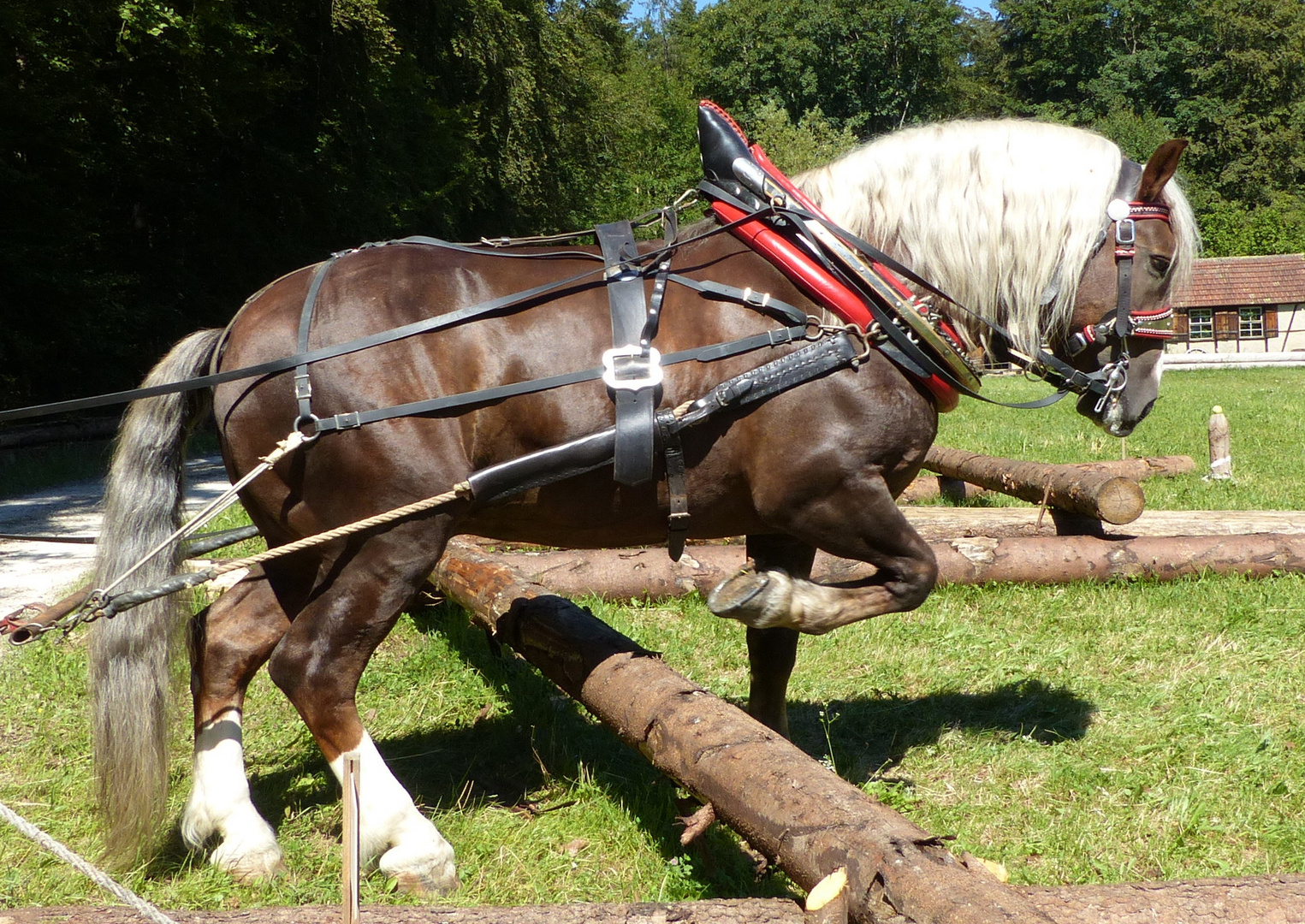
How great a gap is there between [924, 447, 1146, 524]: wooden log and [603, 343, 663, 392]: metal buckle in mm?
3004

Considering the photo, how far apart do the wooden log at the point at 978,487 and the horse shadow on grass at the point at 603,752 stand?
457 cm

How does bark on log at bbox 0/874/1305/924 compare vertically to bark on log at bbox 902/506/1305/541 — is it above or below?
above

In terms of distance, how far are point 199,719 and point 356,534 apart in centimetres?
102

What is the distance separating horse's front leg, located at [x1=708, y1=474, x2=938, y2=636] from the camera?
3070mm

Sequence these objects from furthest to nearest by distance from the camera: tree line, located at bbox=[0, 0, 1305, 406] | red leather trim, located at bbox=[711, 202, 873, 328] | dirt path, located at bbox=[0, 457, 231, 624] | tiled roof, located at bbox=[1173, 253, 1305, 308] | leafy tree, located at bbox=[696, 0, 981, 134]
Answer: leafy tree, located at bbox=[696, 0, 981, 134] → tiled roof, located at bbox=[1173, 253, 1305, 308] → tree line, located at bbox=[0, 0, 1305, 406] → dirt path, located at bbox=[0, 457, 231, 624] → red leather trim, located at bbox=[711, 202, 873, 328]

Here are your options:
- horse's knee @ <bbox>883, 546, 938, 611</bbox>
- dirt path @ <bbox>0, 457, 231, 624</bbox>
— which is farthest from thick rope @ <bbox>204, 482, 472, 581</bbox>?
dirt path @ <bbox>0, 457, 231, 624</bbox>

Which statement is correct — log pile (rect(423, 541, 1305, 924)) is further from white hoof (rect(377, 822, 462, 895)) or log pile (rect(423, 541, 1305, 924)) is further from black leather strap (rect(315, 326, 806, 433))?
black leather strap (rect(315, 326, 806, 433))

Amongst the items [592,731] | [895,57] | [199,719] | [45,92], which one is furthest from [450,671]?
[895,57]

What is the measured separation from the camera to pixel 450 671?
189 inches

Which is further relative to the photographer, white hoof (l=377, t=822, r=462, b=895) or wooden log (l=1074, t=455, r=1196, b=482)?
wooden log (l=1074, t=455, r=1196, b=482)

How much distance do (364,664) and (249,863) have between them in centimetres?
70

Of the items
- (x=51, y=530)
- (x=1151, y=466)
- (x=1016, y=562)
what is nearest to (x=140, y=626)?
(x=1016, y=562)

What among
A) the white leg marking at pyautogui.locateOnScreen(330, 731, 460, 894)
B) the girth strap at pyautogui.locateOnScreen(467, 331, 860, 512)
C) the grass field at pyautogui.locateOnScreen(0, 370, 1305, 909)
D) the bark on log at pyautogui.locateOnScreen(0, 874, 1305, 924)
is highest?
the girth strap at pyautogui.locateOnScreen(467, 331, 860, 512)

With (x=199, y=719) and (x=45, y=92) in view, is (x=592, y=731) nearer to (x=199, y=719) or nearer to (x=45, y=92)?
(x=199, y=719)
